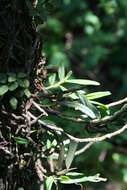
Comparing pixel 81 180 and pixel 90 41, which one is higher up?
pixel 90 41

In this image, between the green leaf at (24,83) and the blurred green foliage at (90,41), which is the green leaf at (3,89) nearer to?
the green leaf at (24,83)

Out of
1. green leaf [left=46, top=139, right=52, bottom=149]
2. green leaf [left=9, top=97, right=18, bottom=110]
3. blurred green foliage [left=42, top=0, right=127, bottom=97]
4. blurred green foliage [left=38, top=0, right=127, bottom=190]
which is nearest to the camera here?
green leaf [left=9, top=97, right=18, bottom=110]

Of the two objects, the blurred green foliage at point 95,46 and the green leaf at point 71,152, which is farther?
the blurred green foliage at point 95,46

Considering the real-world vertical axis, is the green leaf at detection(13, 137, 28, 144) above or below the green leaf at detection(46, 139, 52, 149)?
above

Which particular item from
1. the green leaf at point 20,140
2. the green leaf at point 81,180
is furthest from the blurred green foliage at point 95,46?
the green leaf at point 20,140

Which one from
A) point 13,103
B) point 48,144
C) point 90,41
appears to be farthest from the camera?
point 90,41

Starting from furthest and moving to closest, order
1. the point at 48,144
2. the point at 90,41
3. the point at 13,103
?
the point at 90,41
the point at 48,144
the point at 13,103

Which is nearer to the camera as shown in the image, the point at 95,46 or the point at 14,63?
the point at 14,63

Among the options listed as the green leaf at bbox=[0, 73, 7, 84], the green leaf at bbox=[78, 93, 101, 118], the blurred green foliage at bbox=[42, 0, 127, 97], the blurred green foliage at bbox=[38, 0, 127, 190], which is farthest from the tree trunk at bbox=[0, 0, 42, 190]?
the blurred green foliage at bbox=[42, 0, 127, 97]

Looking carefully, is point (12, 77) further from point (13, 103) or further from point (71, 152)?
point (71, 152)

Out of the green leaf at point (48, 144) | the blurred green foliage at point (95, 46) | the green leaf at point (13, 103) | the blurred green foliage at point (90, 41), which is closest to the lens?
the green leaf at point (13, 103)

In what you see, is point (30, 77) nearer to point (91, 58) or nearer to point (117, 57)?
point (91, 58)

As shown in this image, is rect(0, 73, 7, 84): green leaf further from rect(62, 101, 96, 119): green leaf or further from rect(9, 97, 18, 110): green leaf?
rect(62, 101, 96, 119): green leaf

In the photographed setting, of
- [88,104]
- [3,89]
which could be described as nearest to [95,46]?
[88,104]
